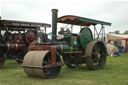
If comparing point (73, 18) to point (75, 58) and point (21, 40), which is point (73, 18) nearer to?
point (75, 58)

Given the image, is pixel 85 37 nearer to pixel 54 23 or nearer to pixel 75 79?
pixel 54 23

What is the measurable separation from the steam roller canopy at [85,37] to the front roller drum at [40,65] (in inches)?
79.3

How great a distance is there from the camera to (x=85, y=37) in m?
7.59

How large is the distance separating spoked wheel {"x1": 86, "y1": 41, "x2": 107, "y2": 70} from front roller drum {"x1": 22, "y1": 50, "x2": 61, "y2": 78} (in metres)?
1.71

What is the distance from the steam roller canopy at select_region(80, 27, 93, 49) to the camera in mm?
7414

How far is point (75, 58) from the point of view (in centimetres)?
729

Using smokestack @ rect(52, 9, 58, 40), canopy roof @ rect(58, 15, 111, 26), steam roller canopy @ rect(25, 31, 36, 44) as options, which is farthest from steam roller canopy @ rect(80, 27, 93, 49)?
steam roller canopy @ rect(25, 31, 36, 44)

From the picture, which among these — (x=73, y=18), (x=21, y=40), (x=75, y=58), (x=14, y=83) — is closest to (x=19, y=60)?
(x=21, y=40)

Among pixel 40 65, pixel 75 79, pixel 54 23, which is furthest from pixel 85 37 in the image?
pixel 40 65

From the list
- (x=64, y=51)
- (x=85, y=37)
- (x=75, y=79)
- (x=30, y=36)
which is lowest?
(x=75, y=79)

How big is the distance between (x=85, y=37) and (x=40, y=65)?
302 cm

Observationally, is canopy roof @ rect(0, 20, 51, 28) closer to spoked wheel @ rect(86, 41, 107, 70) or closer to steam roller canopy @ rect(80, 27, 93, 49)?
steam roller canopy @ rect(80, 27, 93, 49)

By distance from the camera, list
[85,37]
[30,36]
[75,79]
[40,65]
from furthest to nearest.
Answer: [30,36], [85,37], [75,79], [40,65]

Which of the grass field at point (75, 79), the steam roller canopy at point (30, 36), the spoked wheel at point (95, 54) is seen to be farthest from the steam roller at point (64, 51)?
the steam roller canopy at point (30, 36)
